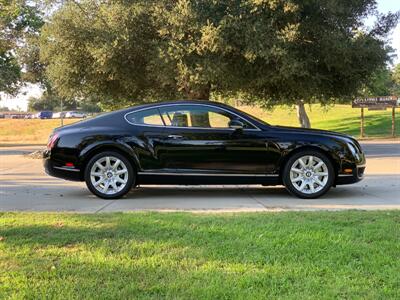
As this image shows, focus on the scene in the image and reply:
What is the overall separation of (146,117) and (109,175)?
1099 mm

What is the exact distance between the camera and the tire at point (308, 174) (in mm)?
7969

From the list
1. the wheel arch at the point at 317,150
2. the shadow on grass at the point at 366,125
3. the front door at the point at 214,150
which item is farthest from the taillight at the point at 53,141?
the shadow on grass at the point at 366,125

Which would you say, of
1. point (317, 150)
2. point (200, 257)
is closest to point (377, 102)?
point (317, 150)

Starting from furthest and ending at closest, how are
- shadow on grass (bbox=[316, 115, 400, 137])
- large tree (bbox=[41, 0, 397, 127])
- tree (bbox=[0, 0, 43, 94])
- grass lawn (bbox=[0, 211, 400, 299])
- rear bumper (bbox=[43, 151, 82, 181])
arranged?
shadow on grass (bbox=[316, 115, 400, 137]) → tree (bbox=[0, 0, 43, 94]) → large tree (bbox=[41, 0, 397, 127]) → rear bumper (bbox=[43, 151, 82, 181]) → grass lawn (bbox=[0, 211, 400, 299])

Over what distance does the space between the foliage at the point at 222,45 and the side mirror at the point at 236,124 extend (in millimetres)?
5751

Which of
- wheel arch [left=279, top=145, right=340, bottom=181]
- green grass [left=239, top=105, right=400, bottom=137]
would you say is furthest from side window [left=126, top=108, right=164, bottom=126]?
green grass [left=239, top=105, right=400, bottom=137]

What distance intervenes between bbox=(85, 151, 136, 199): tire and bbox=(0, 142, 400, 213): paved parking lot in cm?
18

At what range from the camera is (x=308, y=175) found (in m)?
8.01

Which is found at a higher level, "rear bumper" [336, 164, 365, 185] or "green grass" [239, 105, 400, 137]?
"green grass" [239, 105, 400, 137]

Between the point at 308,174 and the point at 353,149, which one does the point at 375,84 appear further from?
the point at 308,174

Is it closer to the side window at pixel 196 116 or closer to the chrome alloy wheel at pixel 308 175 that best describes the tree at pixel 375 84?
the chrome alloy wheel at pixel 308 175

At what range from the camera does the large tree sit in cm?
1380

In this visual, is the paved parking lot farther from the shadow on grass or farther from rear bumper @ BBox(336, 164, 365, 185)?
the shadow on grass

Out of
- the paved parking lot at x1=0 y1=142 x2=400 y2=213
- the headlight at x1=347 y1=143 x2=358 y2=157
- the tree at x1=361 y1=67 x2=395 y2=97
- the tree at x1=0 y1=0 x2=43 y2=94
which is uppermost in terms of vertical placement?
the tree at x1=0 y1=0 x2=43 y2=94
